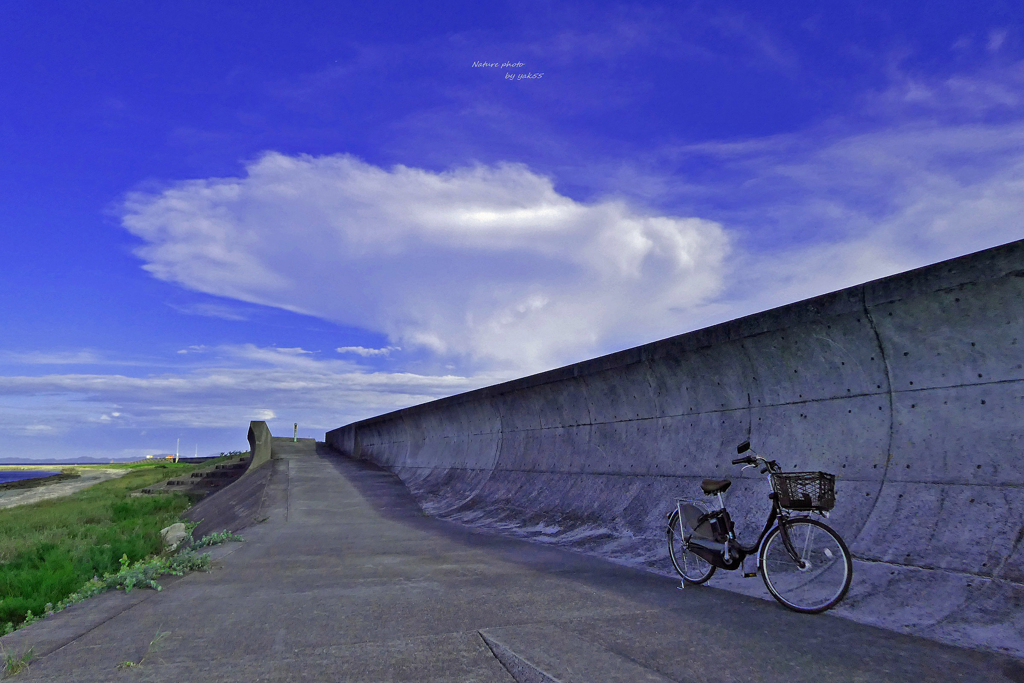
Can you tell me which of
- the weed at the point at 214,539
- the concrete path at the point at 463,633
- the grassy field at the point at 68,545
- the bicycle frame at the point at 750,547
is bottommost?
the grassy field at the point at 68,545

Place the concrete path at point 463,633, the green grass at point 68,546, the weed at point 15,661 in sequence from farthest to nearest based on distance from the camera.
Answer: the green grass at point 68,546 → the weed at point 15,661 → the concrete path at point 463,633

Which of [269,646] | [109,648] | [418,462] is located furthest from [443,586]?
[418,462]

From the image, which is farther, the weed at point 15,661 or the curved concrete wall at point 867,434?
the curved concrete wall at point 867,434

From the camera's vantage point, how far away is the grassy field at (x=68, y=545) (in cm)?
736

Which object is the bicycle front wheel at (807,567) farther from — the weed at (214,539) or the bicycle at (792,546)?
the weed at (214,539)

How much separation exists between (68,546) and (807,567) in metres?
11.9

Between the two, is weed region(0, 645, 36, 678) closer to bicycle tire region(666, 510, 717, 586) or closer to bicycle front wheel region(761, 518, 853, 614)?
bicycle tire region(666, 510, 717, 586)

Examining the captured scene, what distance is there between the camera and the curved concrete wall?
4.62 meters

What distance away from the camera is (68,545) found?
1138cm

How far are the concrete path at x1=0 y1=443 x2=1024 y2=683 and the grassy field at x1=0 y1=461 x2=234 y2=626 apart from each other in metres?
2.06

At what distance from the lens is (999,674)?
3.52m

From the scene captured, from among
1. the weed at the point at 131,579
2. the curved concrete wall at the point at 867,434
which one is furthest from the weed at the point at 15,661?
the curved concrete wall at the point at 867,434

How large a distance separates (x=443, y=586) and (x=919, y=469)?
4.20m

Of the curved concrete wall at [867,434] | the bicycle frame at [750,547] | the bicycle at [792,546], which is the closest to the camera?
the curved concrete wall at [867,434]
